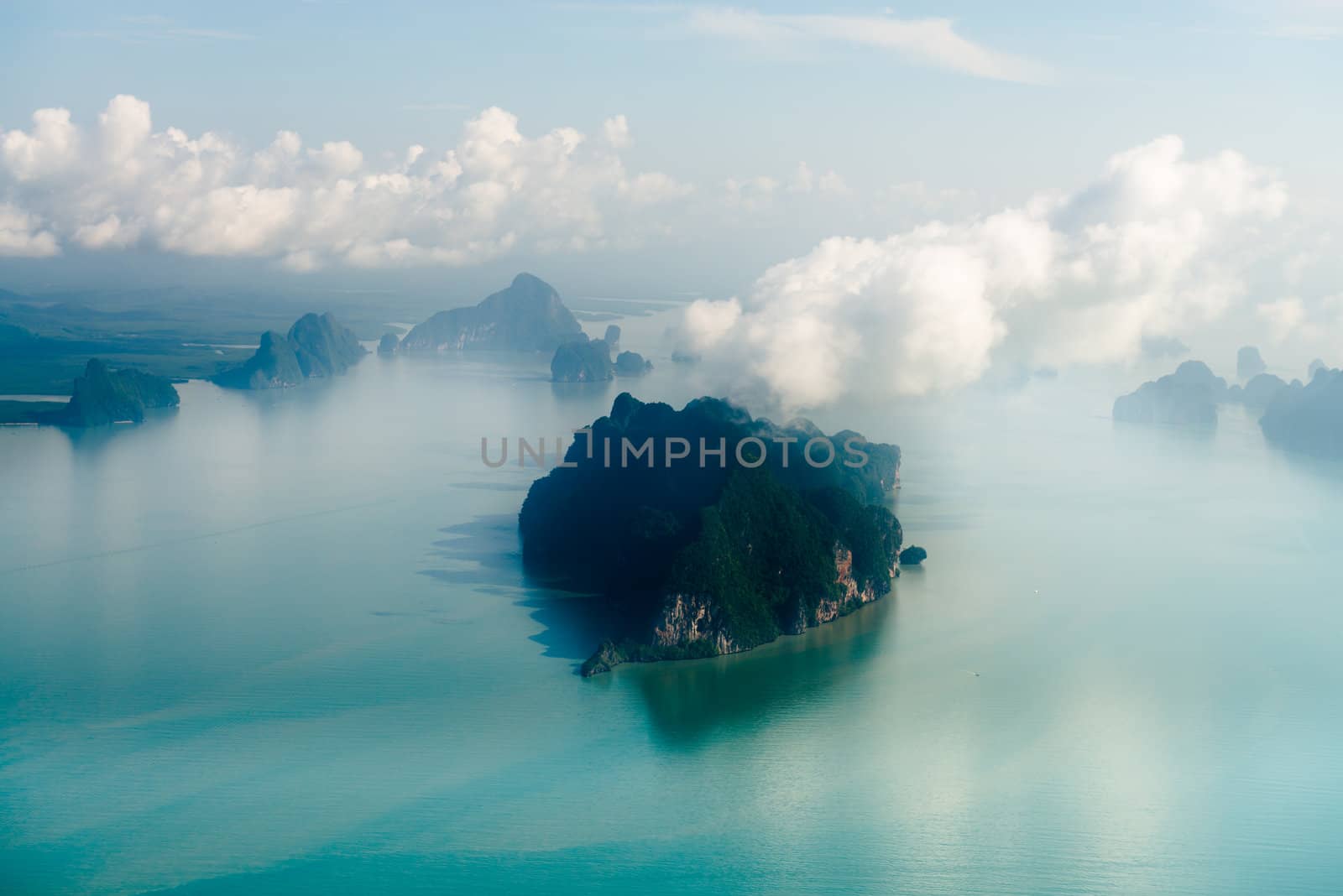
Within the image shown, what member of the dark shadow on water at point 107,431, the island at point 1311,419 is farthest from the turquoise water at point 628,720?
the island at point 1311,419

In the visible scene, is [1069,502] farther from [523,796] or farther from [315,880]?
[315,880]

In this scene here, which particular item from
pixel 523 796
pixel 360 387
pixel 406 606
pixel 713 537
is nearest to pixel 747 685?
pixel 713 537

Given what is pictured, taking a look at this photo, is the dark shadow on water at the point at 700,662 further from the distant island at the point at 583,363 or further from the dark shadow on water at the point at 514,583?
the distant island at the point at 583,363

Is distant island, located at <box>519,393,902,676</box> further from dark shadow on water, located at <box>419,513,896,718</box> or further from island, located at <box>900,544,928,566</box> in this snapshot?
island, located at <box>900,544,928,566</box>

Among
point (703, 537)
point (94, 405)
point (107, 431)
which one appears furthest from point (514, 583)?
point (94, 405)

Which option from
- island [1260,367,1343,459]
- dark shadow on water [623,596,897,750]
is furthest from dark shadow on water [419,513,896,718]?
island [1260,367,1343,459]

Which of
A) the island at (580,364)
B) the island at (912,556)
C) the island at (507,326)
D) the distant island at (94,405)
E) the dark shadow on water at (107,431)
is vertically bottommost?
the island at (912,556)
